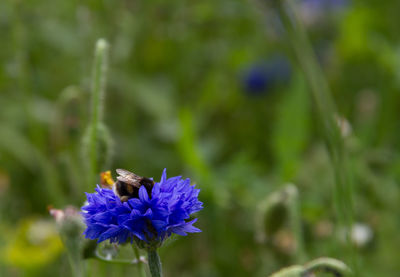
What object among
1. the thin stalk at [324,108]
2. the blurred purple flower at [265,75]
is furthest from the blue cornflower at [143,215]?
the blurred purple flower at [265,75]

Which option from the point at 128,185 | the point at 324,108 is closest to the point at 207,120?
the point at 324,108

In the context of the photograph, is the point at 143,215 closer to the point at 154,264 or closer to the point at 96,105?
the point at 154,264

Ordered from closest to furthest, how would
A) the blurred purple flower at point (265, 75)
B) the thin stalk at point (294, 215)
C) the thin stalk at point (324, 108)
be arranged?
the thin stalk at point (324, 108) → the thin stalk at point (294, 215) → the blurred purple flower at point (265, 75)

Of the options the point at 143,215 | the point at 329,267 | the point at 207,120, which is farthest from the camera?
the point at 207,120

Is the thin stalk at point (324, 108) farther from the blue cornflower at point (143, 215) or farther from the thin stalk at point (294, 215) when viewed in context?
the blue cornflower at point (143, 215)

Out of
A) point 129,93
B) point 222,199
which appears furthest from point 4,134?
point 222,199

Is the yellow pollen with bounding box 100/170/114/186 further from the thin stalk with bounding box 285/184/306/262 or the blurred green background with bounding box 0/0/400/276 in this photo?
the thin stalk with bounding box 285/184/306/262

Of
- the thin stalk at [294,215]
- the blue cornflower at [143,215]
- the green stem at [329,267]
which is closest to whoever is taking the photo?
the blue cornflower at [143,215]
